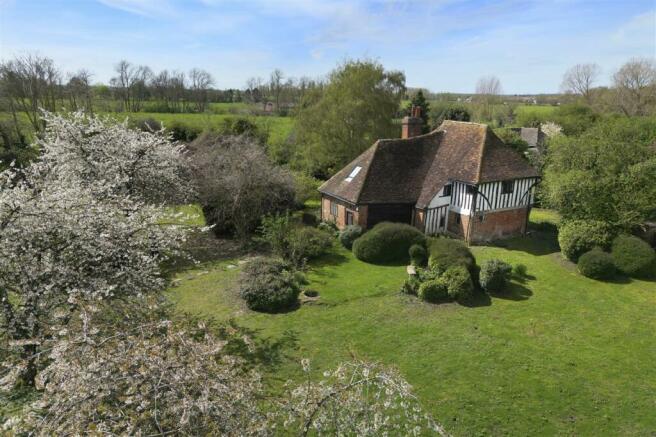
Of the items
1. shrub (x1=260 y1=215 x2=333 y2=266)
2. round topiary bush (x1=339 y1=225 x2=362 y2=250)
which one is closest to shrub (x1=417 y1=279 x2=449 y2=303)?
shrub (x1=260 y1=215 x2=333 y2=266)

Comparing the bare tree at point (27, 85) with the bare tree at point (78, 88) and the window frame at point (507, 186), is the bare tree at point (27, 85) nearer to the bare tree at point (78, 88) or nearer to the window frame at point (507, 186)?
the bare tree at point (78, 88)

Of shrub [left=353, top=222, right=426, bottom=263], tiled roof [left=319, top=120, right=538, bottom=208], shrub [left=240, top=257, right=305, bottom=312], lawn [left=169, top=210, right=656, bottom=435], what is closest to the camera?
lawn [left=169, top=210, right=656, bottom=435]

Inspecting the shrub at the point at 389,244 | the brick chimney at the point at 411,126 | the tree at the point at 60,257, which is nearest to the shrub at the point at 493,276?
the shrub at the point at 389,244

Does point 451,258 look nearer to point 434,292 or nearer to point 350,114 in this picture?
point 434,292

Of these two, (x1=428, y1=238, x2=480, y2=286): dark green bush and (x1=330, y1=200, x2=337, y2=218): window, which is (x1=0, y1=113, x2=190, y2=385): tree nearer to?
(x1=428, y1=238, x2=480, y2=286): dark green bush

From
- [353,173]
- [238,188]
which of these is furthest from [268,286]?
[353,173]

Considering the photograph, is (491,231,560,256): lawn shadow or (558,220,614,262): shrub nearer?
(558,220,614,262): shrub

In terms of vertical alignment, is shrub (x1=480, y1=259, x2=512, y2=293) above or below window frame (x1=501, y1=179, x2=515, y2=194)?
below
